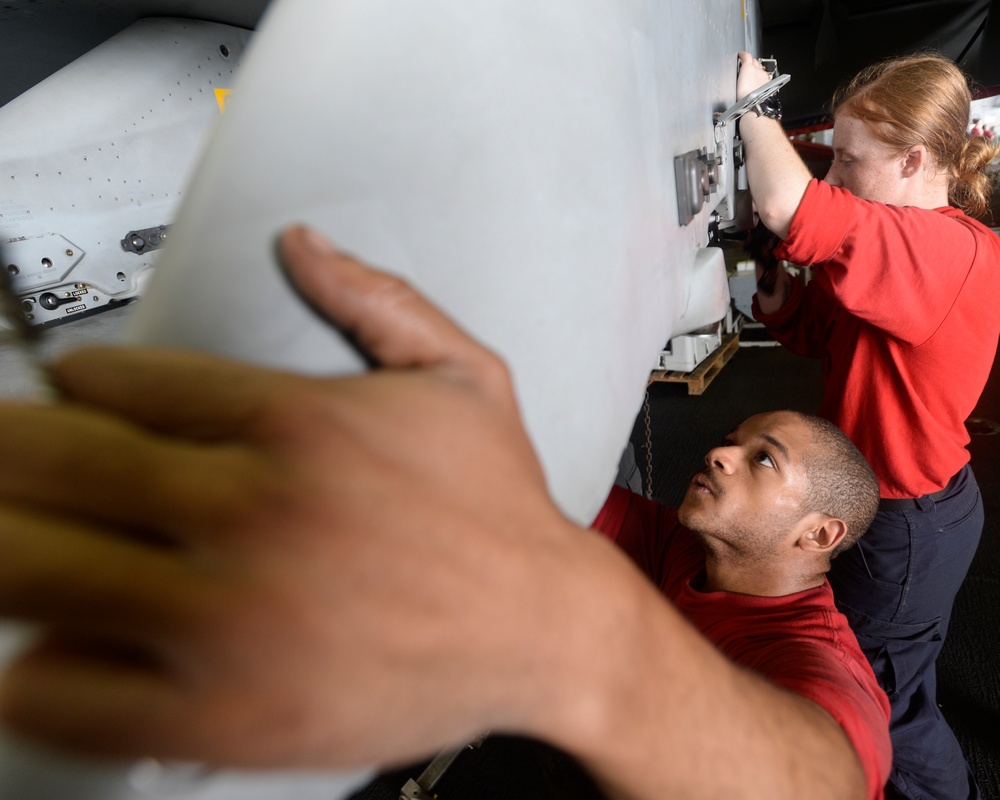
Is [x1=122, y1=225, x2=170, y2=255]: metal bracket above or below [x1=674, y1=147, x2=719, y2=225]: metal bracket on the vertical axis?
below

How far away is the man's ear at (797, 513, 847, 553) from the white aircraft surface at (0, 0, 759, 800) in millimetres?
567

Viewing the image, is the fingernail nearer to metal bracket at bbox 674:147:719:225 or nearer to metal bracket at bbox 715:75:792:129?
metal bracket at bbox 674:147:719:225

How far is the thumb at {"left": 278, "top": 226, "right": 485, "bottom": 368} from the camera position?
23cm

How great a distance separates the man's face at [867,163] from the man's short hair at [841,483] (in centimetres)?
44

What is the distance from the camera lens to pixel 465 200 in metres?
0.30

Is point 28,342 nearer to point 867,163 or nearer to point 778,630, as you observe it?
point 778,630

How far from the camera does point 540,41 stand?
347 millimetres

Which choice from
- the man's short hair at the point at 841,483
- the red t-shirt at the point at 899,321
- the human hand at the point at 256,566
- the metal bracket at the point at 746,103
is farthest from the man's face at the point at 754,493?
the human hand at the point at 256,566

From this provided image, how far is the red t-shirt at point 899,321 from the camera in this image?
2.48 ft

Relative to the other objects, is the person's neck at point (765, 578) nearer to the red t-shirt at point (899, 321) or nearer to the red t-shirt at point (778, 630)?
the red t-shirt at point (778, 630)

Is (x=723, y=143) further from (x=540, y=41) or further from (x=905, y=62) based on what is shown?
(x=540, y=41)

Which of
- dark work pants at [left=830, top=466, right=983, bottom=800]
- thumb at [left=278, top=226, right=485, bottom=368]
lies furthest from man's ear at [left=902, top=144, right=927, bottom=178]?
thumb at [left=278, top=226, right=485, bottom=368]

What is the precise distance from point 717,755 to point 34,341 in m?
0.39

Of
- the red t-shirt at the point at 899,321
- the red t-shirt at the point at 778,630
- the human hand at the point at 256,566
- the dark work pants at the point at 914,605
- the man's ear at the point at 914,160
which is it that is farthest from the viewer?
the dark work pants at the point at 914,605
